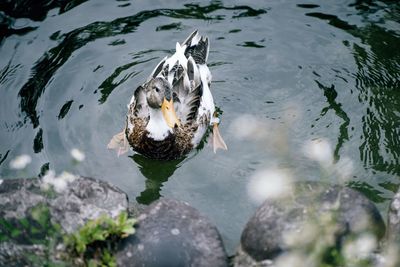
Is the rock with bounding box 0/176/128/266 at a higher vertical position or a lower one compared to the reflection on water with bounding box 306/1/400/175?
higher

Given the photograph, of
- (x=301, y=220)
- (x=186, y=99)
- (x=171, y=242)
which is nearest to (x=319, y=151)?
(x=186, y=99)

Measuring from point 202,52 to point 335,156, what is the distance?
1852mm

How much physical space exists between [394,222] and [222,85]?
268 cm

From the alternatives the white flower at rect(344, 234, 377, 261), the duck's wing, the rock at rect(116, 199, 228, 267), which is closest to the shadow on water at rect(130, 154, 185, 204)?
the duck's wing

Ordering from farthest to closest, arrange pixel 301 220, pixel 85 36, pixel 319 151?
1. pixel 85 36
2. pixel 319 151
3. pixel 301 220

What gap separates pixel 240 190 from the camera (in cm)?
549

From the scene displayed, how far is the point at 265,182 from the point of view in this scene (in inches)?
221

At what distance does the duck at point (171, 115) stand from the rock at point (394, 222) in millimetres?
1777

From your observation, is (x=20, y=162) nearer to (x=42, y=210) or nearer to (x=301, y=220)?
(x=42, y=210)

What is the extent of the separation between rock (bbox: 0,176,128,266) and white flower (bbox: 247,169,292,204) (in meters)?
1.28

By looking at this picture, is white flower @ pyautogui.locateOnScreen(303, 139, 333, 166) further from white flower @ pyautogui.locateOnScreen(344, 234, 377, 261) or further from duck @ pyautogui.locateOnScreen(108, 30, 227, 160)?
white flower @ pyautogui.locateOnScreen(344, 234, 377, 261)

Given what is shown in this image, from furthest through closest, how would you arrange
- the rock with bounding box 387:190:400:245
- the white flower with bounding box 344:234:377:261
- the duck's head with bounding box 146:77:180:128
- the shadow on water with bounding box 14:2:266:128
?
1. the shadow on water with bounding box 14:2:266:128
2. the duck's head with bounding box 146:77:180:128
3. the rock with bounding box 387:190:400:245
4. the white flower with bounding box 344:234:377:261

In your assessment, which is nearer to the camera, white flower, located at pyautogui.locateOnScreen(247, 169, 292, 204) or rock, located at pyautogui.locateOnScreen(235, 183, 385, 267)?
rock, located at pyautogui.locateOnScreen(235, 183, 385, 267)

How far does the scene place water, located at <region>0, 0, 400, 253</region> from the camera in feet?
18.6
